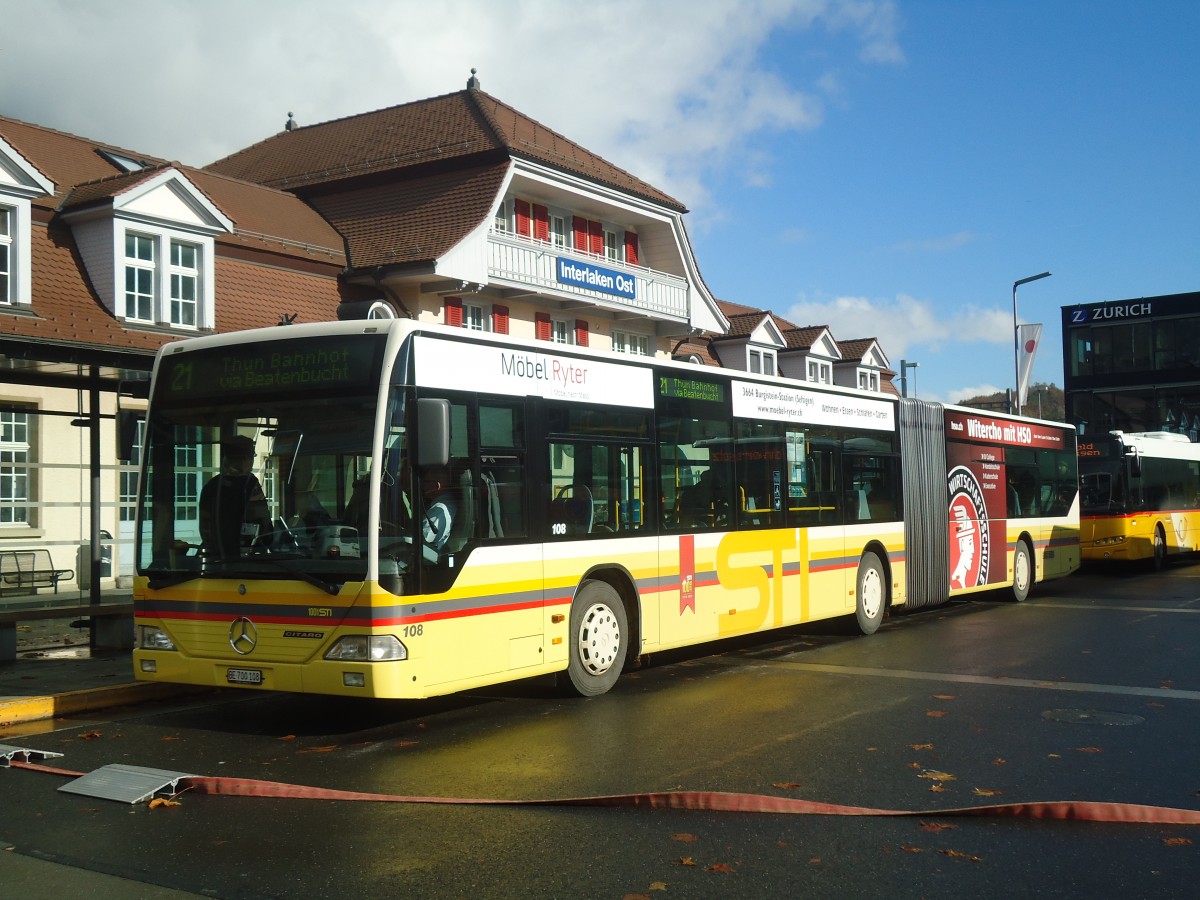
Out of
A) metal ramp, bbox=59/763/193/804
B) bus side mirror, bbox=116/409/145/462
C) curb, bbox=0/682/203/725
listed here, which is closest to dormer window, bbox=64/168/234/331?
curb, bbox=0/682/203/725

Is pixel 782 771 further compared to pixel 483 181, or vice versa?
pixel 483 181

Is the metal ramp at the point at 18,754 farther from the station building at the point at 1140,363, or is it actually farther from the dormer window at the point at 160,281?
the station building at the point at 1140,363

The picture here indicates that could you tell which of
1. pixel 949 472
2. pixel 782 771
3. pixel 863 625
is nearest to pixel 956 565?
pixel 949 472

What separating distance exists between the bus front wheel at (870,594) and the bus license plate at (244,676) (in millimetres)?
8708

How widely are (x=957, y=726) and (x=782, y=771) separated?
208 cm

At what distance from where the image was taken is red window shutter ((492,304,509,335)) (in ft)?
96.2

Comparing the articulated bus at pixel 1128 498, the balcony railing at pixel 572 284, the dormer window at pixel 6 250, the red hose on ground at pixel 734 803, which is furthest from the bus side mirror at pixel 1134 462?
the red hose on ground at pixel 734 803

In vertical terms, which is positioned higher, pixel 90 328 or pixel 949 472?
pixel 90 328

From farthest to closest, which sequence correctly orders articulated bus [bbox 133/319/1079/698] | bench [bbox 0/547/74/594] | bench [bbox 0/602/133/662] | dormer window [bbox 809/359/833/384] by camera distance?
1. dormer window [bbox 809/359/833/384]
2. bench [bbox 0/547/74/594]
3. bench [bbox 0/602/133/662]
4. articulated bus [bbox 133/319/1079/698]

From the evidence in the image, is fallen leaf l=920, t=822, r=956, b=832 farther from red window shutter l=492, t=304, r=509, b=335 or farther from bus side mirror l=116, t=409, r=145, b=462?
red window shutter l=492, t=304, r=509, b=335

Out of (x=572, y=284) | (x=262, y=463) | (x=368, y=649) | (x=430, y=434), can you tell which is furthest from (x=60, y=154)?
(x=368, y=649)

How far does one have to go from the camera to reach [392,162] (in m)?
30.6

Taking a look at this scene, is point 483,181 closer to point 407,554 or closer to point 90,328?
point 90,328

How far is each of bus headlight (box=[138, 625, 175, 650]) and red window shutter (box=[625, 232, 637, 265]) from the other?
83.8 ft
